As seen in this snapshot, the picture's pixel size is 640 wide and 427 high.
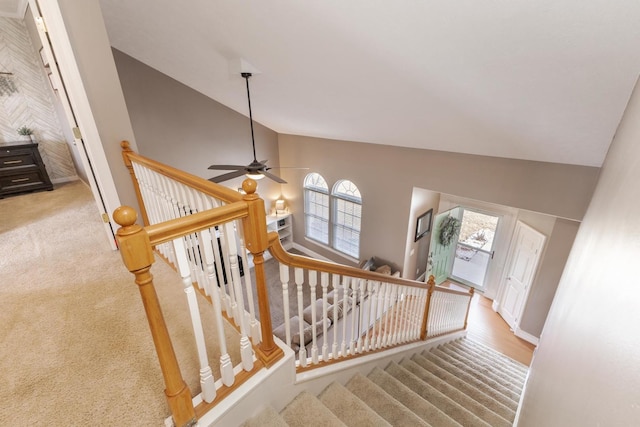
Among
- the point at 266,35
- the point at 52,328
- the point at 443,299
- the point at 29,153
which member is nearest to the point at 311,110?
the point at 266,35

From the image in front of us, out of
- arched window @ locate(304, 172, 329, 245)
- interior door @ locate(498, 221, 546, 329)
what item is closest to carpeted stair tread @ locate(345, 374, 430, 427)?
interior door @ locate(498, 221, 546, 329)

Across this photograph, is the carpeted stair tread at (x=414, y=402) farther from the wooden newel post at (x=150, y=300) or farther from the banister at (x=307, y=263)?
the wooden newel post at (x=150, y=300)

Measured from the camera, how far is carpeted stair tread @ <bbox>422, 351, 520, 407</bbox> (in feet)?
9.70

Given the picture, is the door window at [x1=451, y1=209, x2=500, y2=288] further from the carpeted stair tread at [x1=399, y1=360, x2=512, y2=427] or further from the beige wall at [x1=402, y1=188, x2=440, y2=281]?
the carpeted stair tread at [x1=399, y1=360, x2=512, y2=427]

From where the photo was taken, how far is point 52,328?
1.70m

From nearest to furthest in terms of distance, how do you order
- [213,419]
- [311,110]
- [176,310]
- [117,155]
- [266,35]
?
[213,419] < [176,310] < [117,155] < [266,35] < [311,110]

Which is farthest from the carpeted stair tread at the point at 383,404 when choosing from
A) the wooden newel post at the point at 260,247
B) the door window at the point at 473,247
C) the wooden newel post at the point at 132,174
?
the door window at the point at 473,247

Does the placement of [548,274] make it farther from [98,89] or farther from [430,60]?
[98,89]

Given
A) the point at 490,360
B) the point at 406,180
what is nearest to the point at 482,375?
the point at 490,360

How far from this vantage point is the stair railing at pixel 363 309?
5.16 feet

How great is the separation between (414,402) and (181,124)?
5767mm

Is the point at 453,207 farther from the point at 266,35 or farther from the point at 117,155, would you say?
the point at 117,155

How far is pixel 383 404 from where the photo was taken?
186 cm

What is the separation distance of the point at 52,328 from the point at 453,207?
6.48 meters
